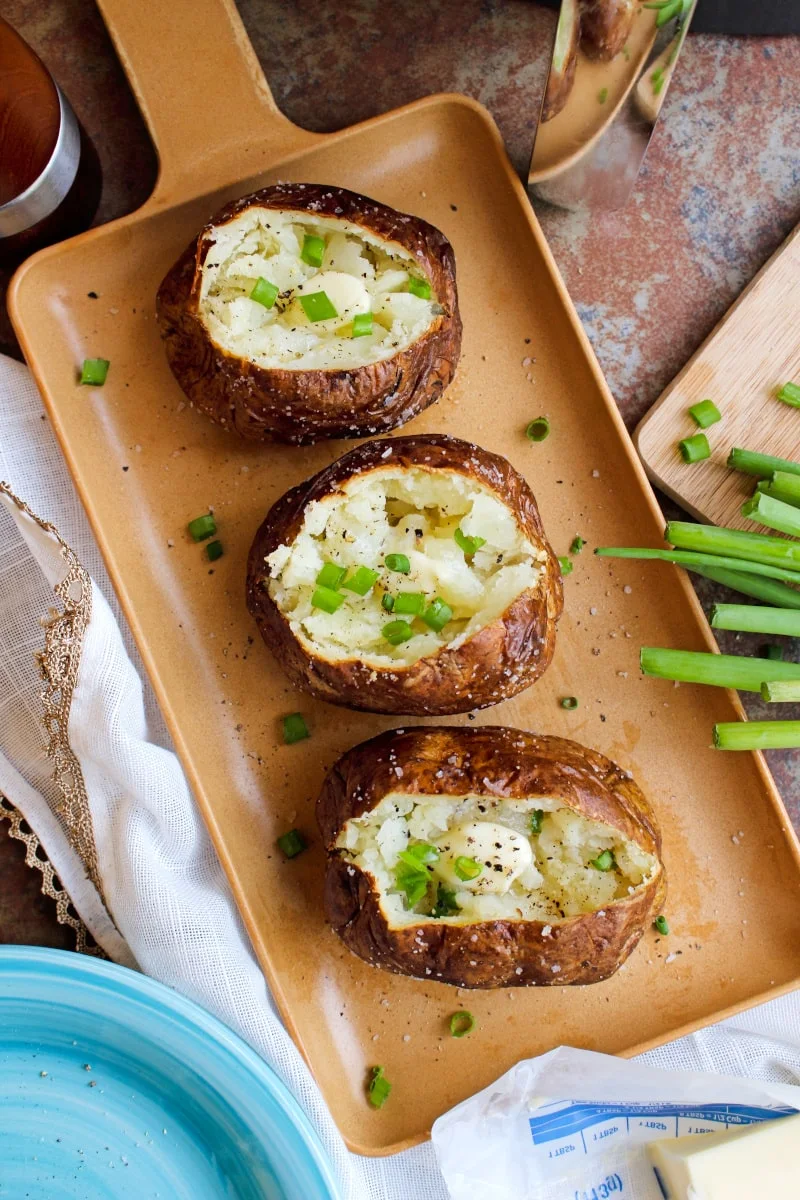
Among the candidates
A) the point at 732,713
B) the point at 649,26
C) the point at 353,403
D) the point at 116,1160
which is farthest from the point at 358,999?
the point at 649,26

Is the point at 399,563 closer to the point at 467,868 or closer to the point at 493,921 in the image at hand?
the point at 467,868

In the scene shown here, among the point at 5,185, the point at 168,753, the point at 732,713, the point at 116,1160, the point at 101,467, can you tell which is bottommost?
the point at 116,1160

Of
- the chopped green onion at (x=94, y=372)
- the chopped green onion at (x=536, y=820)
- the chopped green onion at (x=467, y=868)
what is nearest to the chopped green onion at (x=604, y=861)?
the chopped green onion at (x=536, y=820)

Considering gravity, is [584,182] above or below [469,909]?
above

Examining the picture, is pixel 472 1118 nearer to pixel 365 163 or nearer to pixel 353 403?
pixel 353 403

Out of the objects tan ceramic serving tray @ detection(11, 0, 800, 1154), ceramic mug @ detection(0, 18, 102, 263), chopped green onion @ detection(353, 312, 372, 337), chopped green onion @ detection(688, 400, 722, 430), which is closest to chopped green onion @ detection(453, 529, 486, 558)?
tan ceramic serving tray @ detection(11, 0, 800, 1154)

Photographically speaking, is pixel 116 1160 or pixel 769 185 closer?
pixel 116 1160
